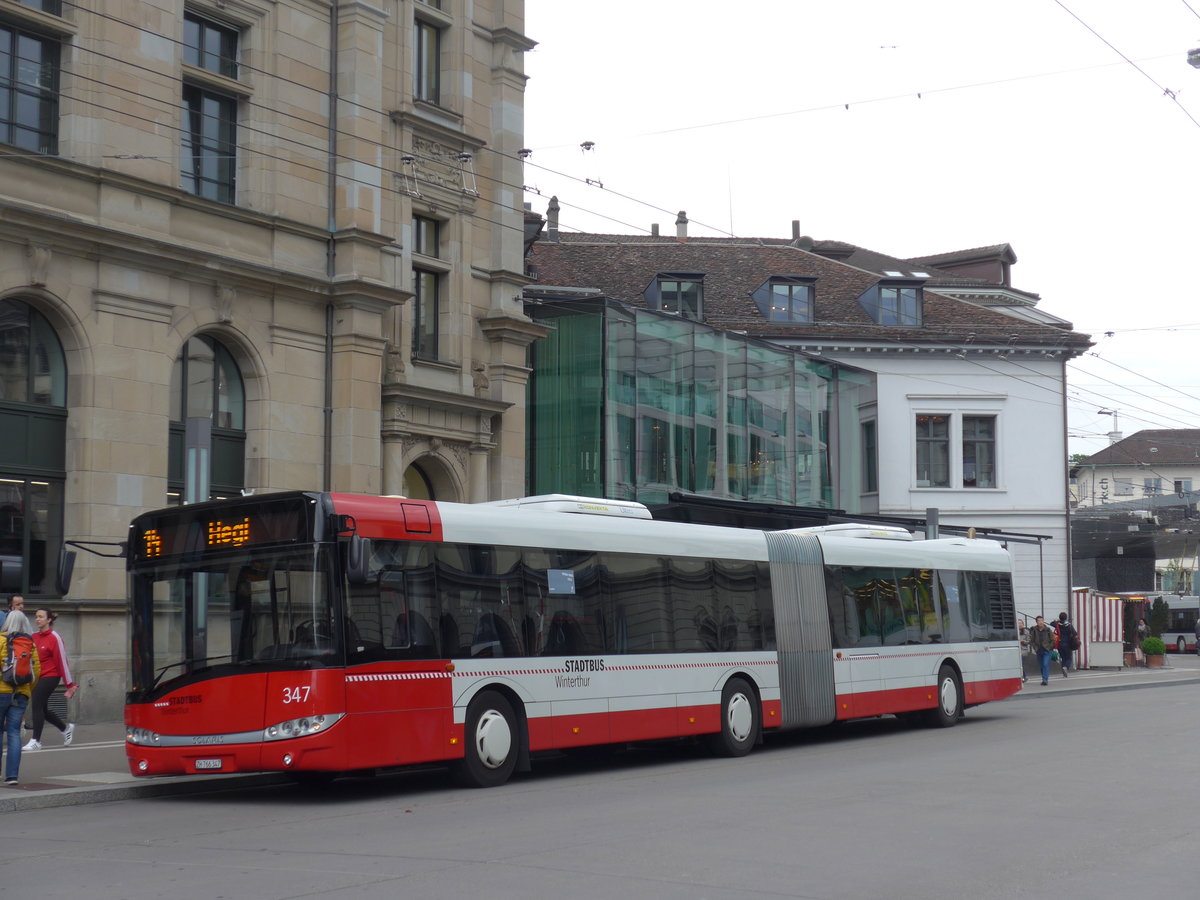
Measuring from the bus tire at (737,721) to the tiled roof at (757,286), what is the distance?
25.5 meters

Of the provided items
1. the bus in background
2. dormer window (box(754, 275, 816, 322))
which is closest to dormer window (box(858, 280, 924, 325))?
dormer window (box(754, 275, 816, 322))

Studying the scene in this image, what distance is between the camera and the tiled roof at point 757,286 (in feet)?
147

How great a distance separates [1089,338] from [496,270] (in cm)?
2492

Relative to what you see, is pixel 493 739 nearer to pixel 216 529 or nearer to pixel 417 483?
pixel 216 529

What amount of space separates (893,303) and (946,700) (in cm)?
Result: 2597

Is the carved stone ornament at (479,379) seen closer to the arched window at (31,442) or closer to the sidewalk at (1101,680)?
the arched window at (31,442)

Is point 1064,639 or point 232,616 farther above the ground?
point 232,616

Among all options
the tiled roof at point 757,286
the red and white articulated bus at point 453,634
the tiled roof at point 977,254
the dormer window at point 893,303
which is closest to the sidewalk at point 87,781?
the red and white articulated bus at point 453,634

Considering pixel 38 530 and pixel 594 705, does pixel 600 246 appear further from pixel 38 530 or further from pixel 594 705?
pixel 594 705

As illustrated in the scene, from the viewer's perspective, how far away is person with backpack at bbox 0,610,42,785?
13.7 meters

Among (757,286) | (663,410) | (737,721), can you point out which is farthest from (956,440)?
(737,721)

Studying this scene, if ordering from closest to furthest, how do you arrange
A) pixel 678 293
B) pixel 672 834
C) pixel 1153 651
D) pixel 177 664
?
pixel 672 834 < pixel 177 664 < pixel 678 293 < pixel 1153 651

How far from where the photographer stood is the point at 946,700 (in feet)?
75.5

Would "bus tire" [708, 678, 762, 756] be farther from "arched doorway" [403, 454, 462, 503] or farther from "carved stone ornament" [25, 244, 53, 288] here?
"carved stone ornament" [25, 244, 53, 288]
